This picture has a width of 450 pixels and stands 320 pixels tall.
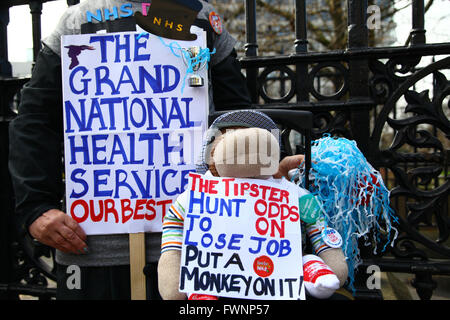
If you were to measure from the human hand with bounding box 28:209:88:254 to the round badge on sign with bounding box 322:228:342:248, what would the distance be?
3.38ft

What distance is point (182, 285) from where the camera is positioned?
4.29ft

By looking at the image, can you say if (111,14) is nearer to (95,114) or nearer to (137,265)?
(95,114)

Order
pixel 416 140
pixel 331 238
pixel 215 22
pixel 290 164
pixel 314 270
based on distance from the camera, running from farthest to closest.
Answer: pixel 416 140 → pixel 215 22 → pixel 290 164 → pixel 331 238 → pixel 314 270

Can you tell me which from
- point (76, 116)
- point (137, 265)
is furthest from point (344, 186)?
point (76, 116)

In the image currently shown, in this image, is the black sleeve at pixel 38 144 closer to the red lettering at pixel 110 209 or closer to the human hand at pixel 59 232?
the human hand at pixel 59 232

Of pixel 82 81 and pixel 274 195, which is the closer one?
pixel 274 195

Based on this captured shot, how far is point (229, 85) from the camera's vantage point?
2.02 meters

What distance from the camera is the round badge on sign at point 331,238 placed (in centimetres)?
139

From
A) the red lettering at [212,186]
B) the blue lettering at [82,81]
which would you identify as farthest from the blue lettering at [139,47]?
the red lettering at [212,186]

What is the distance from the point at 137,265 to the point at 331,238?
2.76 feet

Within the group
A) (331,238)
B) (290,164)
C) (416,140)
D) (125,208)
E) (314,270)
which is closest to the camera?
(314,270)

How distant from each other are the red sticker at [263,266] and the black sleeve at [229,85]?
0.94 m

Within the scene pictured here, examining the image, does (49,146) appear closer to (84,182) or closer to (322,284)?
(84,182)

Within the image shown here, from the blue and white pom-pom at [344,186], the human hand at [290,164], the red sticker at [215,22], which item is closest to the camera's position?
the blue and white pom-pom at [344,186]
